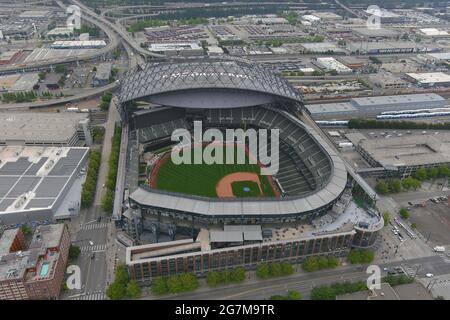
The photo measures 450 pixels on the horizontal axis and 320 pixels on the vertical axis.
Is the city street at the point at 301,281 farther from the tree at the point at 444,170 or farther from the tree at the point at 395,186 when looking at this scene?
the tree at the point at 444,170

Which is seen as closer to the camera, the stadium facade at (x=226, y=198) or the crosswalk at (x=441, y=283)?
the crosswalk at (x=441, y=283)

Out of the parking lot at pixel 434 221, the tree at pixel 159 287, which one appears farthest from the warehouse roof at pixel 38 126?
the parking lot at pixel 434 221

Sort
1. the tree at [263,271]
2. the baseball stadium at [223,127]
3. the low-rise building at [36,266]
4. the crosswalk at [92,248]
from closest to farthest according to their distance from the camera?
the low-rise building at [36,266] → the tree at [263,271] → the crosswalk at [92,248] → the baseball stadium at [223,127]

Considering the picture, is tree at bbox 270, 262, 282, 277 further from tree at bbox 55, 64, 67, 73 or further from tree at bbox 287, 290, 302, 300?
tree at bbox 55, 64, 67, 73

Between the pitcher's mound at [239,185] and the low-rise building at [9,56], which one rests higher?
the low-rise building at [9,56]

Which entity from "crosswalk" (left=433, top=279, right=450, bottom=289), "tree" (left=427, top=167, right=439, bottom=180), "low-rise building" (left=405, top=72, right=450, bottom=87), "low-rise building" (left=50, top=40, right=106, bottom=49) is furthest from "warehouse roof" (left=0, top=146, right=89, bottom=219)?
"low-rise building" (left=405, top=72, right=450, bottom=87)

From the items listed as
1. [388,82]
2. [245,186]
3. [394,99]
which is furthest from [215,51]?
[245,186]
